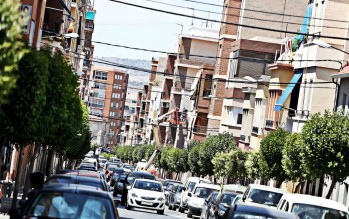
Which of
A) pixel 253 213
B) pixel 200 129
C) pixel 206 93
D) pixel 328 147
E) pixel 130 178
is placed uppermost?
pixel 206 93

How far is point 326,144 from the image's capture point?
137 feet

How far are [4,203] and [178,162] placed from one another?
66318mm

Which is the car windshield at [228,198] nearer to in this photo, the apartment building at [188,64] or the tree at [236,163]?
the tree at [236,163]

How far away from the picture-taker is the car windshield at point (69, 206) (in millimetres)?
17344

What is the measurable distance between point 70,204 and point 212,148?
64.4 metres

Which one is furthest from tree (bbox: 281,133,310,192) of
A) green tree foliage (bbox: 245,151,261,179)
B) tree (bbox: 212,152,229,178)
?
tree (bbox: 212,152,229,178)

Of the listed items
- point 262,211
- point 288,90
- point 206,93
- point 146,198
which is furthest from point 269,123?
point 262,211

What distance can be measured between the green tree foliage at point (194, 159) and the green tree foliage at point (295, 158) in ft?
132

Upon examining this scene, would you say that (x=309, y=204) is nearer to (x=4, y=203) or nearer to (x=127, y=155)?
(x=4, y=203)

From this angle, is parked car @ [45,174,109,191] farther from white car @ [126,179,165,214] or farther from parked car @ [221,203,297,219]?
white car @ [126,179,165,214]

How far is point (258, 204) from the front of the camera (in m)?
27.8

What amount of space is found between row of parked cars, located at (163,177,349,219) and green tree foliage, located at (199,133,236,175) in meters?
26.8

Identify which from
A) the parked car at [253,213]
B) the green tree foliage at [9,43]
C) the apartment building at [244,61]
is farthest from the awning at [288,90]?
the green tree foliage at [9,43]

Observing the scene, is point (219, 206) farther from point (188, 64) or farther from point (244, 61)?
point (188, 64)
